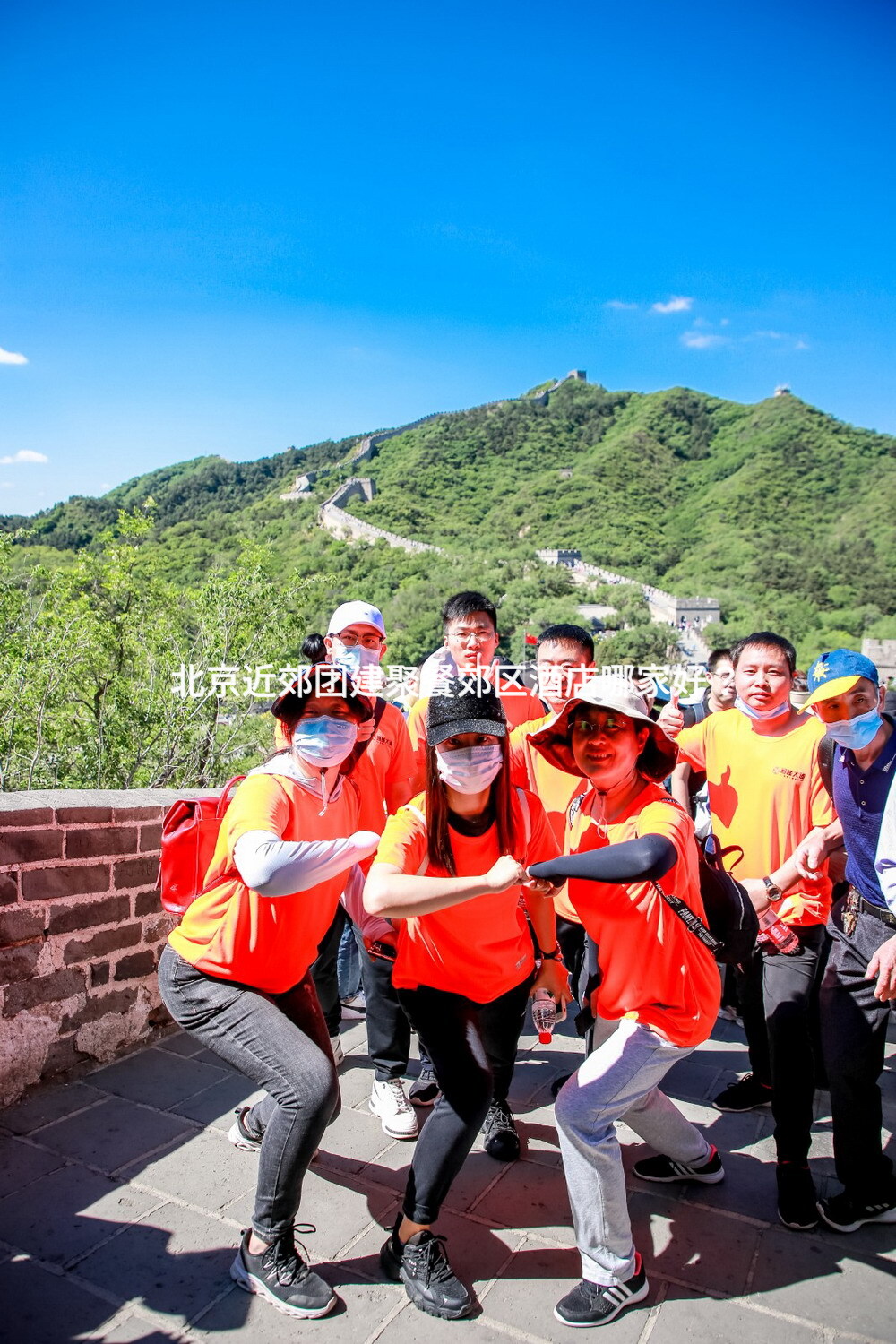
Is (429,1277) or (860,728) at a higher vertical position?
(860,728)

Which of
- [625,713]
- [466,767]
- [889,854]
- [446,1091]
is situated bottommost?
[446,1091]

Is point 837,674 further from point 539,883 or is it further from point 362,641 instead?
point 362,641

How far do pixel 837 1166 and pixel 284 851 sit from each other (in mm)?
2077

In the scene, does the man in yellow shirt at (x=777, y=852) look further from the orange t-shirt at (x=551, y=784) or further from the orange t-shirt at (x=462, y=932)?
the orange t-shirt at (x=462, y=932)

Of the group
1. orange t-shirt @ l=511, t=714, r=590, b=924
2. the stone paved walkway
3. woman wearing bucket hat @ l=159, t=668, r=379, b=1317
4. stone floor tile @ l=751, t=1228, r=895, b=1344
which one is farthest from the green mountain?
stone floor tile @ l=751, t=1228, r=895, b=1344

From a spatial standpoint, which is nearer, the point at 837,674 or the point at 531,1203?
the point at 531,1203

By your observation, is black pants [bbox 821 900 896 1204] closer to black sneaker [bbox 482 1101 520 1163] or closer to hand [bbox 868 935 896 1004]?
hand [bbox 868 935 896 1004]

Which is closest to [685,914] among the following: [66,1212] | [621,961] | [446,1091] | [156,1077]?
[621,961]

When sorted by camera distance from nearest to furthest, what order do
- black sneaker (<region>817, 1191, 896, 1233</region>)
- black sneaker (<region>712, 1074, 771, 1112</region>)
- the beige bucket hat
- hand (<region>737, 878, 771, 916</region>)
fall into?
the beige bucket hat, black sneaker (<region>817, 1191, 896, 1233</region>), hand (<region>737, 878, 771, 916</region>), black sneaker (<region>712, 1074, 771, 1112</region>)

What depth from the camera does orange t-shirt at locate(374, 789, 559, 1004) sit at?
2498 mm

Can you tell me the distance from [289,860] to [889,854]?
1.74 m

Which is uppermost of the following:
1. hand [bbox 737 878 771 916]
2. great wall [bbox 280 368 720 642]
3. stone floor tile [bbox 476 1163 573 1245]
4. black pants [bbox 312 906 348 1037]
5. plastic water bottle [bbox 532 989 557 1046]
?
great wall [bbox 280 368 720 642]

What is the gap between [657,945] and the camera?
92.4 inches

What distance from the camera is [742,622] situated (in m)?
73.9
